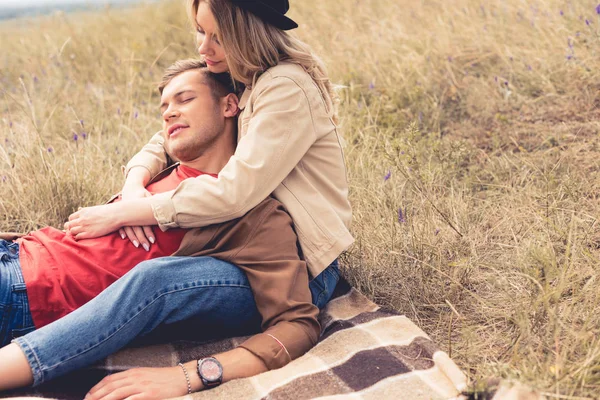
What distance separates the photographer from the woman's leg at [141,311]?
7.38 ft

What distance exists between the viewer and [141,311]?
234 centimetres

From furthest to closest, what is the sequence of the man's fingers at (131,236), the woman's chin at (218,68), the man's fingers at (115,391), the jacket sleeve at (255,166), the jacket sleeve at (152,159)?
1. the jacket sleeve at (152,159)
2. the woman's chin at (218,68)
3. the man's fingers at (131,236)
4. the jacket sleeve at (255,166)
5. the man's fingers at (115,391)

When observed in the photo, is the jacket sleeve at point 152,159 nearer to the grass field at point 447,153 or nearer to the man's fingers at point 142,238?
the man's fingers at point 142,238

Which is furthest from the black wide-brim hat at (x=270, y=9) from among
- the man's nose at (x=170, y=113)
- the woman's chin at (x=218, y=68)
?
the man's nose at (x=170, y=113)

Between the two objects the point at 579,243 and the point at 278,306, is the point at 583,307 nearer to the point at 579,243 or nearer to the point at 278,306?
the point at 579,243

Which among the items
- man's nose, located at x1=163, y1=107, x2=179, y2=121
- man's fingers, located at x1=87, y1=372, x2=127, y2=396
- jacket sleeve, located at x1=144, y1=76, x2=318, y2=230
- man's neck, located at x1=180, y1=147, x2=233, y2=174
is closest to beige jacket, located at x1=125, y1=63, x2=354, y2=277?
jacket sleeve, located at x1=144, y1=76, x2=318, y2=230

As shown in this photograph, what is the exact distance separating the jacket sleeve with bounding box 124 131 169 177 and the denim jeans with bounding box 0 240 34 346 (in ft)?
2.73

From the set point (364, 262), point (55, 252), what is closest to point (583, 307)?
point (364, 262)

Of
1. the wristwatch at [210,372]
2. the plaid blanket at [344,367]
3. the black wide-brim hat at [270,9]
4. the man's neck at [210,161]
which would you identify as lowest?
the plaid blanket at [344,367]

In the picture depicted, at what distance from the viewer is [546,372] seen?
196 cm

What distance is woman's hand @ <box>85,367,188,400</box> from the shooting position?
220 cm

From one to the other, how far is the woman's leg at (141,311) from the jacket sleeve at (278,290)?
86 millimetres

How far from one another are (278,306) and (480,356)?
814mm

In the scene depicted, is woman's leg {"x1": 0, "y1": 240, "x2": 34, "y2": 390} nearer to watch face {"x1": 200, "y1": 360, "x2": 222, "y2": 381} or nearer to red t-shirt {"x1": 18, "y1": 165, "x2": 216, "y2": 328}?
red t-shirt {"x1": 18, "y1": 165, "x2": 216, "y2": 328}
